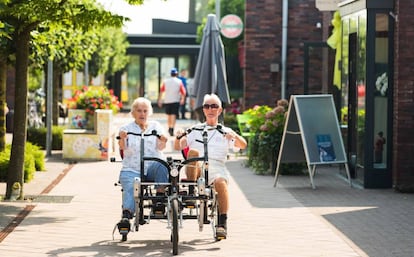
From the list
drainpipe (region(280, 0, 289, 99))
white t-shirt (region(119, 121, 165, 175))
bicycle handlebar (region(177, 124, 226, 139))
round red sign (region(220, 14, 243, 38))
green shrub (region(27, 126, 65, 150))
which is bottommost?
green shrub (region(27, 126, 65, 150))

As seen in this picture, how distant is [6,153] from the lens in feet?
54.4

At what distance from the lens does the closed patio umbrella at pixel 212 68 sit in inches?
873

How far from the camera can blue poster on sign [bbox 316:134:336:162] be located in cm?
1566

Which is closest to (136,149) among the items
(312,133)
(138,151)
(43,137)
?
(138,151)

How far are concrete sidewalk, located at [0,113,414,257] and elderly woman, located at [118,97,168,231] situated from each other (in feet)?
1.74

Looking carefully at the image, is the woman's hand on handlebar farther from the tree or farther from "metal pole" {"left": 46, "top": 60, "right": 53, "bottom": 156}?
"metal pole" {"left": 46, "top": 60, "right": 53, "bottom": 156}

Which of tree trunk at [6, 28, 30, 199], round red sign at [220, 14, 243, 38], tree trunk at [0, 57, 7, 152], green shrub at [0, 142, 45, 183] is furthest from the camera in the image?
round red sign at [220, 14, 243, 38]

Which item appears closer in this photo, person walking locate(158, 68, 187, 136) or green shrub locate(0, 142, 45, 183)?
green shrub locate(0, 142, 45, 183)

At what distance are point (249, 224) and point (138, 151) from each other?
171 cm

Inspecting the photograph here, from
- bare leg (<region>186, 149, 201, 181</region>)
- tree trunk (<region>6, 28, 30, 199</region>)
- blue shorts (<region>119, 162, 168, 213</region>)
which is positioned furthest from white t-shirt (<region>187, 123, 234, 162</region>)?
tree trunk (<region>6, 28, 30, 199</region>)

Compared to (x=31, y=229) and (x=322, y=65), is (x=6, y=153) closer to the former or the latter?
(x=31, y=229)

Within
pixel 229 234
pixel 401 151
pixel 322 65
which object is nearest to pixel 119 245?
pixel 229 234

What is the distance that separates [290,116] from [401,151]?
69.4 inches

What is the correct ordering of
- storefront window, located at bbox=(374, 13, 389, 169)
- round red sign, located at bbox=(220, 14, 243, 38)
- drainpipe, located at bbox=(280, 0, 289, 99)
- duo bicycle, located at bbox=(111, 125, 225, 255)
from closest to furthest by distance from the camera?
duo bicycle, located at bbox=(111, 125, 225, 255) < storefront window, located at bbox=(374, 13, 389, 169) < drainpipe, located at bbox=(280, 0, 289, 99) < round red sign, located at bbox=(220, 14, 243, 38)
